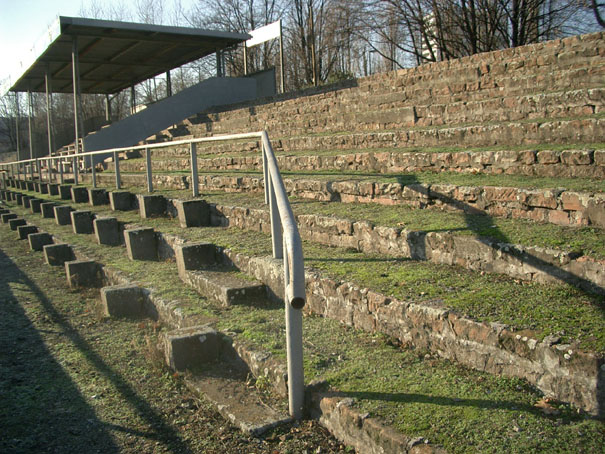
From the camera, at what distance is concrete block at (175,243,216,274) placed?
165 inches

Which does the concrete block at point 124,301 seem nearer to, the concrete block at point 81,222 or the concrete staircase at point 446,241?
the concrete staircase at point 446,241

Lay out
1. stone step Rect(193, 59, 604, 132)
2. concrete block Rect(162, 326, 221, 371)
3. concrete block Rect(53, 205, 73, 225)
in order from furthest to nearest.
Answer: concrete block Rect(53, 205, 73, 225)
stone step Rect(193, 59, 604, 132)
concrete block Rect(162, 326, 221, 371)

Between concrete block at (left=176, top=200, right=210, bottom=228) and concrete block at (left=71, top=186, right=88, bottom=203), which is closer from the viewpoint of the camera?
concrete block at (left=176, top=200, right=210, bottom=228)

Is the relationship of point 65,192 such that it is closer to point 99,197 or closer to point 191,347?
point 99,197

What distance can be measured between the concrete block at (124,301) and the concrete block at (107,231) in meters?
2.31

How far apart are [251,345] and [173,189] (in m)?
5.35

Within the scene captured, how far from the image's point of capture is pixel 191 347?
294 cm

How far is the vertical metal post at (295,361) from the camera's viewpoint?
2.23 metres

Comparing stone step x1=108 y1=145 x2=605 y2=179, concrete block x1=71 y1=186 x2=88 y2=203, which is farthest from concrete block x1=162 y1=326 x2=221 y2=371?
concrete block x1=71 y1=186 x2=88 y2=203

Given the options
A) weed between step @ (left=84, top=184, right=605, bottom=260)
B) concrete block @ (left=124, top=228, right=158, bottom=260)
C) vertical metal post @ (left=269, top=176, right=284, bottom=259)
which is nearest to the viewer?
weed between step @ (left=84, top=184, right=605, bottom=260)

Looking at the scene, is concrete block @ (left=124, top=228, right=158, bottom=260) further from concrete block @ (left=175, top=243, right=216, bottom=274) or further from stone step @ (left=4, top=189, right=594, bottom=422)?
stone step @ (left=4, top=189, right=594, bottom=422)

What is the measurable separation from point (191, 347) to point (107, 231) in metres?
3.85

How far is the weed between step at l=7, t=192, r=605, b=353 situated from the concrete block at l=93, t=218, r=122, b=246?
3055mm

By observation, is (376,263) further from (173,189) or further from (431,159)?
(173,189)
